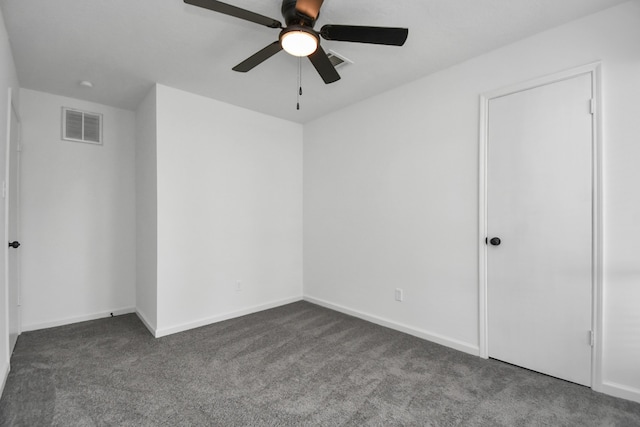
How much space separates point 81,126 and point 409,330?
4.33 meters

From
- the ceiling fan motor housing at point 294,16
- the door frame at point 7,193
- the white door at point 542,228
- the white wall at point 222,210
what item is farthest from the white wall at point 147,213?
the white door at point 542,228

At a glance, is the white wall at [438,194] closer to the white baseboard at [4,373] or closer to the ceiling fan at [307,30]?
the ceiling fan at [307,30]

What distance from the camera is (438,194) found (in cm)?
288

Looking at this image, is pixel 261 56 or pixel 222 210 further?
pixel 222 210

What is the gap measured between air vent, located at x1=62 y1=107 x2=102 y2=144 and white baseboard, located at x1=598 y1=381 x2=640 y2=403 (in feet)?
17.2

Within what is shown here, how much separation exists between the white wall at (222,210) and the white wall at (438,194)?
33 cm

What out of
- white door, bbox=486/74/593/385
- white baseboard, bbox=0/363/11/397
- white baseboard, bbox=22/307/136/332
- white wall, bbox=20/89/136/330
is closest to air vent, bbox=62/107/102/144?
white wall, bbox=20/89/136/330

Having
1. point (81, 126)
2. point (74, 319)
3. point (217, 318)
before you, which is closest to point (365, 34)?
point (217, 318)

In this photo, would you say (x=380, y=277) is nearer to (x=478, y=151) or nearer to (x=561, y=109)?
(x=478, y=151)

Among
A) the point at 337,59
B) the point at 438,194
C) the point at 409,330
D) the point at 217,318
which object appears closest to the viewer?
the point at 337,59

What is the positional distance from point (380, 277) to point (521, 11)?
8.46 ft

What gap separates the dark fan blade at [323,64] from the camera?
1.99 metres

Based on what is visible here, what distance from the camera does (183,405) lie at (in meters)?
1.92

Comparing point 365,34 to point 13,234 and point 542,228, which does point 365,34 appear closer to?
point 542,228
